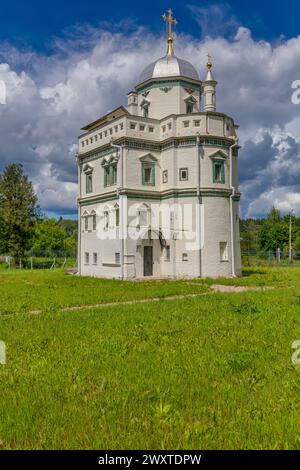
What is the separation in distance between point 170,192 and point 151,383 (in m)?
23.9

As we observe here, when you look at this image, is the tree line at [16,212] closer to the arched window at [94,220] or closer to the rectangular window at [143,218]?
the arched window at [94,220]

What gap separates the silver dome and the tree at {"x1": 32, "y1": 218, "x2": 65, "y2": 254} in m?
34.9

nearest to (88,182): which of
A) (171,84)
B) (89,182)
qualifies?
(89,182)

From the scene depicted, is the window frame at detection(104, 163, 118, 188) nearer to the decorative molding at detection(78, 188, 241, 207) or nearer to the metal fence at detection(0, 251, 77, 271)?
the decorative molding at detection(78, 188, 241, 207)

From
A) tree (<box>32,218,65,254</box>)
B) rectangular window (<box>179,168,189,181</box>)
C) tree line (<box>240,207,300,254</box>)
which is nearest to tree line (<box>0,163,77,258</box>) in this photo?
tree (<box>32,218,65,254</box>)

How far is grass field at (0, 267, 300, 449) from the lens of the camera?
4.53m

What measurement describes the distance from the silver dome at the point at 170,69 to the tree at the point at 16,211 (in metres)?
23.8

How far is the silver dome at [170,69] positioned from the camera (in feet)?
107

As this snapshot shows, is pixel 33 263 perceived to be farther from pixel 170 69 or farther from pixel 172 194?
pixel 170 69

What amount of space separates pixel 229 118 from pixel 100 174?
11.0 meters

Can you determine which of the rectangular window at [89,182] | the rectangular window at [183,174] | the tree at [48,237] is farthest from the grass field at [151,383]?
the tree at [48,237]
